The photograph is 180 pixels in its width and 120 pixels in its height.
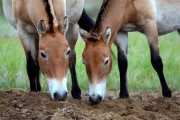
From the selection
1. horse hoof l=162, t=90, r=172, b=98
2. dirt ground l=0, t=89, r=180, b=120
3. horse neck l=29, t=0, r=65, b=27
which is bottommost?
dirt ground l=0, t=89, r=180, b=120

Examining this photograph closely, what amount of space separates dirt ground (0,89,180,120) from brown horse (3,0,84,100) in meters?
0.31

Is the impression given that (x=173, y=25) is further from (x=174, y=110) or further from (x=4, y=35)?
(x=4, y=35)

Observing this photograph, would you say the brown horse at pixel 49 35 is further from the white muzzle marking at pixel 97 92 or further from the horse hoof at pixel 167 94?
the horse hoof at pixel 167 94

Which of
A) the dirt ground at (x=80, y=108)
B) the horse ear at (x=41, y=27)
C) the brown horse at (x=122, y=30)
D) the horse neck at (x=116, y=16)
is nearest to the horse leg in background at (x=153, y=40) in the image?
the brown horse at (x=122, y=30)

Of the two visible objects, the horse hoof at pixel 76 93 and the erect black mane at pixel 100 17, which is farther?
the horse hoof at pixel 76 93

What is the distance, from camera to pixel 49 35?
7.79m

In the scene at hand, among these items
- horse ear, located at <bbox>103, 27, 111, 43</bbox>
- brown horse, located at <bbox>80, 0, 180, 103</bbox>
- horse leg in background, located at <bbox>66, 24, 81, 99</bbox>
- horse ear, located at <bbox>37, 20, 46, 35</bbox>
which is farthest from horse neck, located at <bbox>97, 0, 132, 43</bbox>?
horse leg in background, located at <bbox>66, 24, 81, 99</bbox>

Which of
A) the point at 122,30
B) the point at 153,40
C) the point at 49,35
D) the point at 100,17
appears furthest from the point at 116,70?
the point at 49,35

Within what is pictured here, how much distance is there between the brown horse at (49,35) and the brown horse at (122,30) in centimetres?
41

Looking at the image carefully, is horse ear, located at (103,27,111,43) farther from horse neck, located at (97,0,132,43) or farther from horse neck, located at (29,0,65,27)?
horse neck, located at (29,0,65,27)

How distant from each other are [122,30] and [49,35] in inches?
81.4

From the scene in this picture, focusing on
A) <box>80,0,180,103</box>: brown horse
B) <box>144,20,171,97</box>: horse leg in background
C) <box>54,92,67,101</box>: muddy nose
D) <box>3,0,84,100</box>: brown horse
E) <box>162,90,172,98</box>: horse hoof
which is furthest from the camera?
<box>162,90,172,98</box>: horse hoof

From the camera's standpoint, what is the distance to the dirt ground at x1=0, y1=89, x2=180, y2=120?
7.02m

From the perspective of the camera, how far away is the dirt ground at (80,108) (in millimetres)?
7017
